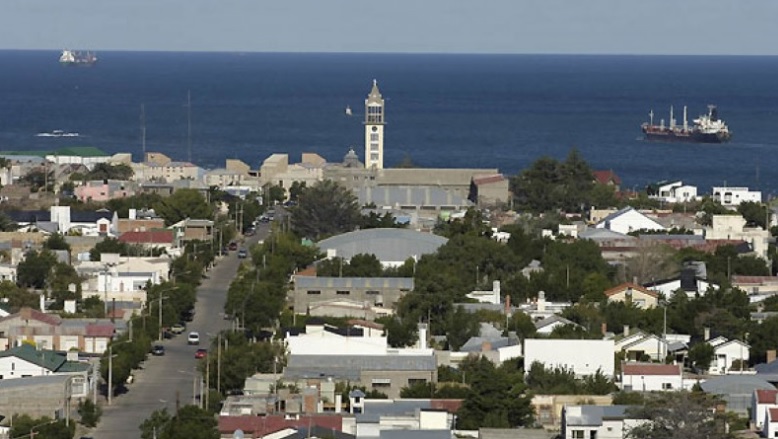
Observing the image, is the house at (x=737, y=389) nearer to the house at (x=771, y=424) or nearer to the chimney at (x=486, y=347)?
the house at (x=771, y=424)

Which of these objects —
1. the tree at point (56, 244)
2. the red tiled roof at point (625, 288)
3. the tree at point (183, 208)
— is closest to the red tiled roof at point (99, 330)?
the red tiled roof at point (625, 288)

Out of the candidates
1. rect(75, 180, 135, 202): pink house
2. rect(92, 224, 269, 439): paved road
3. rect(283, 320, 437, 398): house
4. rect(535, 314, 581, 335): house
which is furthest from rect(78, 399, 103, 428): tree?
rect(75, 180, 135, 202): pink house

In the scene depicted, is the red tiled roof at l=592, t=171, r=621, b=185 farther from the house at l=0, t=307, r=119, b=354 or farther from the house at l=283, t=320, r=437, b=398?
the house at l=283, t=320, r=437, b=398

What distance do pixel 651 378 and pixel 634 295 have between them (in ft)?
29.0

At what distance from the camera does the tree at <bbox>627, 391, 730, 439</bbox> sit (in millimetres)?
25703

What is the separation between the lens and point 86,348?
118 ft

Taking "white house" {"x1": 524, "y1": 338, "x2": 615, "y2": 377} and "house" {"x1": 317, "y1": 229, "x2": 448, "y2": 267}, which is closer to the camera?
"white house" {"x1": 524, "y1": 338, "x2": 615, "y2": 377}

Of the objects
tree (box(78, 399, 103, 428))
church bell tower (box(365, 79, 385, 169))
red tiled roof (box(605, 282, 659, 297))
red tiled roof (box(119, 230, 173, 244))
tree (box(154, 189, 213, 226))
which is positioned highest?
church bell tower (box(365, 79, 385, 169))

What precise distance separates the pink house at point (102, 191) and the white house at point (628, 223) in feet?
38.6

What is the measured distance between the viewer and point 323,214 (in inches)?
2045

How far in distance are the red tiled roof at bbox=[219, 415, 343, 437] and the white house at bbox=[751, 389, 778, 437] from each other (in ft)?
16.0

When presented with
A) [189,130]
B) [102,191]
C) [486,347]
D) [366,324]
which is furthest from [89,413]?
[189,130]

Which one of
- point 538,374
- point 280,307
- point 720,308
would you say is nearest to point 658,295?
point 720,308

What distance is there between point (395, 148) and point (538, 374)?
6207cm
